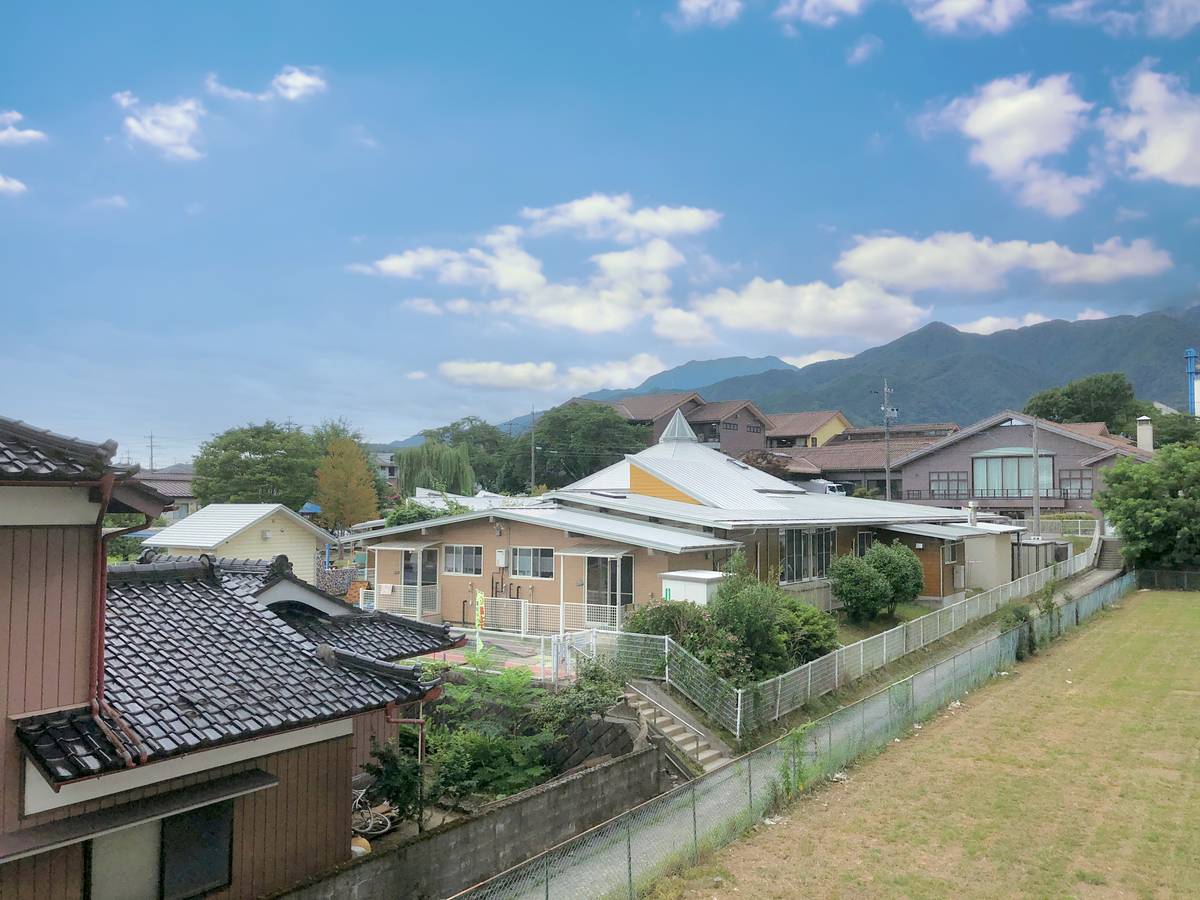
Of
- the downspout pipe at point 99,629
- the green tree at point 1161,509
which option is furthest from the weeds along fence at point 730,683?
the green tree at point 1161,509

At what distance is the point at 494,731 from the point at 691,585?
625cm

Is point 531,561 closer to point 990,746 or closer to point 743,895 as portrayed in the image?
point 990,746

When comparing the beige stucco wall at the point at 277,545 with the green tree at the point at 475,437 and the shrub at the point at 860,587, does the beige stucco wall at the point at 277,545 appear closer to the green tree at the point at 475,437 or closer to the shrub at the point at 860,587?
the shrub at the point at 860,587

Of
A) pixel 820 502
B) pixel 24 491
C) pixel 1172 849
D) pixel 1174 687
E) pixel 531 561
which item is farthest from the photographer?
pixel 820 502

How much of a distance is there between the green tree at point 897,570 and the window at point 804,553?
7.09 ft

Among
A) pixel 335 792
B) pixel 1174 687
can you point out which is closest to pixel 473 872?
pixel 335 792

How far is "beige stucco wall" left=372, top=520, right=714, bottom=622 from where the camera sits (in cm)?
2116

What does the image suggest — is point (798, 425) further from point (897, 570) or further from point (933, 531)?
point (897, 570)

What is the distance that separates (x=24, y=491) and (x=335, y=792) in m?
4.28

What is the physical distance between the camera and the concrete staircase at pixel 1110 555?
41250mm

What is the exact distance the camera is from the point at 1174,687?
65.9 feet

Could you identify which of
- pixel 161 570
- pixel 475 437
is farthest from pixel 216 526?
Answer: pixel 475 437

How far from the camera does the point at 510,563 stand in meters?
23.3

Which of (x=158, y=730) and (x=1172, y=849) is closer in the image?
(x=158, y=730)
